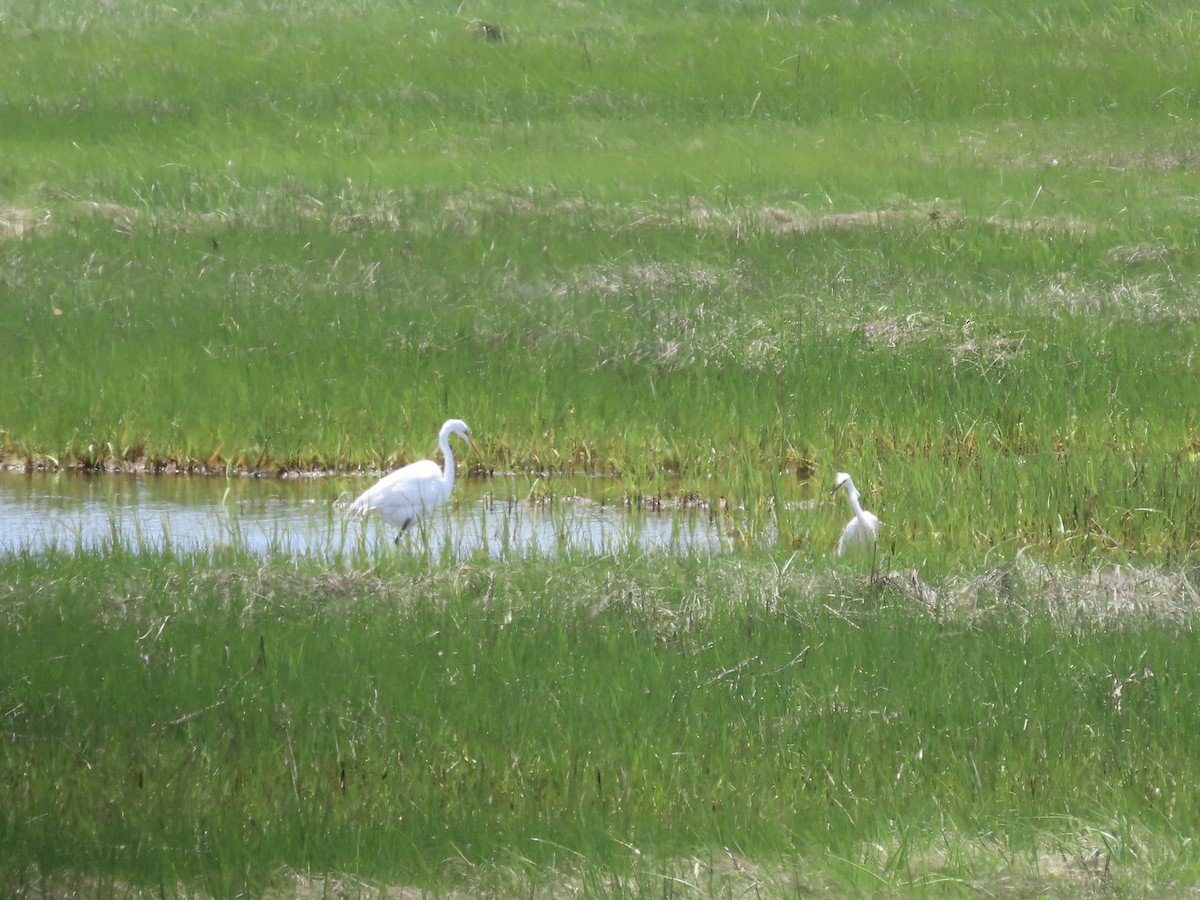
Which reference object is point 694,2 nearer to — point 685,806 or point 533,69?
point 533,69

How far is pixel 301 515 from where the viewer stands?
12.6 metres

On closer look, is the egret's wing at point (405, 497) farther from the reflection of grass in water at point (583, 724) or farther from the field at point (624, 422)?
the reflection of grass in water at point (583, 724)

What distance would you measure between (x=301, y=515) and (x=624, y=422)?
9.61 feet

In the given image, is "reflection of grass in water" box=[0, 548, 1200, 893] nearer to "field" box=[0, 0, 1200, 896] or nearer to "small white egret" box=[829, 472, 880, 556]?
"field" box=[0, 0, 1200, 896]

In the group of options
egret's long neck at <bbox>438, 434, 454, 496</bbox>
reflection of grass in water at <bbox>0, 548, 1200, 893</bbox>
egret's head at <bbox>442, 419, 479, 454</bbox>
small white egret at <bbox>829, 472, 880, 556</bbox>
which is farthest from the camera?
egret's head at <bbox>442, 419, 479, 454</bbox>

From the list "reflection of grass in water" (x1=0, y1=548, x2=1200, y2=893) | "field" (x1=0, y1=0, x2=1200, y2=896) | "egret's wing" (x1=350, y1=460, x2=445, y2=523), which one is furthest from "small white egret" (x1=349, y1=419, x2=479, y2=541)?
"reflection of grass in water" (x1=0, y1=548, x2=1200, y2=893)

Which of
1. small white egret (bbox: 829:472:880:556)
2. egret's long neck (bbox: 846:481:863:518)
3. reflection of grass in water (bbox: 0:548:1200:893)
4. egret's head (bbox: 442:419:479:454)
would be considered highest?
egret's head (bbox: 442:419:479:454)

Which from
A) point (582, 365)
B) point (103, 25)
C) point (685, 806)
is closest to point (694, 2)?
point (103, 25)

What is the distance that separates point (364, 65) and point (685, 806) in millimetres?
22434

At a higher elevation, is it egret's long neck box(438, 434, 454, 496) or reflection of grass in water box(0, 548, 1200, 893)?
egret's long neck box(438, 434, 454, 496)

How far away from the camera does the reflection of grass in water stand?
6227 mm

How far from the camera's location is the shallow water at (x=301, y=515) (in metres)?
11.1

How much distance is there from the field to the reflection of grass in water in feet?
0.09

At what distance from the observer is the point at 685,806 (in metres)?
6.88
